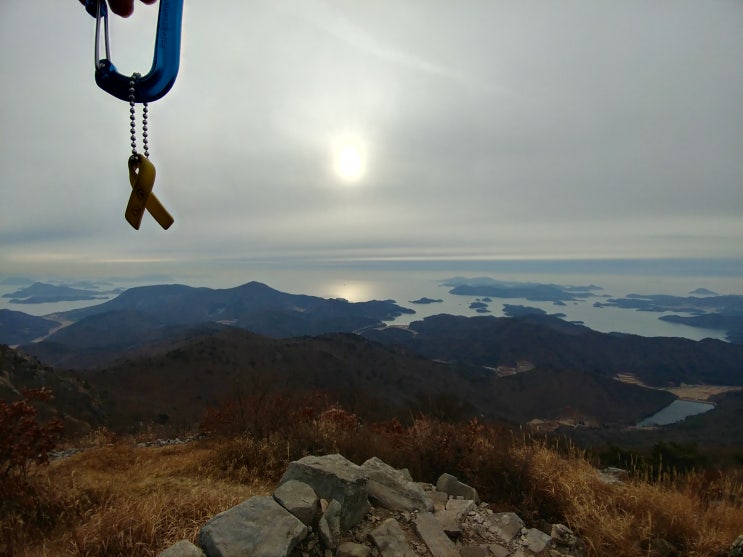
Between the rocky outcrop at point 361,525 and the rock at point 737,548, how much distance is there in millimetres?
1306

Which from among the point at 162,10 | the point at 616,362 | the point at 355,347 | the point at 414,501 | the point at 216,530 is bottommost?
the point at 616,362

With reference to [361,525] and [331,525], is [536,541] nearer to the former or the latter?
[361,525]

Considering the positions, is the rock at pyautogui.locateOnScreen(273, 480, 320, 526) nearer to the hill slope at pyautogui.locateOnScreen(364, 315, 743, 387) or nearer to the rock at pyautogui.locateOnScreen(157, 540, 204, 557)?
the rock at pyautogui.locateOnScreen(157, 540, 204, 557)

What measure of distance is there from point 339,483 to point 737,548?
383 centimetres

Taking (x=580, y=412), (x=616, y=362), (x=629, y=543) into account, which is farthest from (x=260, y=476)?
(x=616, y=362)

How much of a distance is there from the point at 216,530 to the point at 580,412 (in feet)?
314

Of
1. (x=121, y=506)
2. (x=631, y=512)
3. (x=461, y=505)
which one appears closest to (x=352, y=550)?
(x=461, y=505)

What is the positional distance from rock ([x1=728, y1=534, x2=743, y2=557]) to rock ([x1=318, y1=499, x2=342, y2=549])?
12.2ft

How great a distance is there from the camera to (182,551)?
272cm

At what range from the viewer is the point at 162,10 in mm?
1948

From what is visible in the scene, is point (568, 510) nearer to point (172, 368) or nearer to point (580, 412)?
point (172, 368)

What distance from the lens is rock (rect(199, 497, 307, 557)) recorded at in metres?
2.80

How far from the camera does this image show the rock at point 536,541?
3.76 metres

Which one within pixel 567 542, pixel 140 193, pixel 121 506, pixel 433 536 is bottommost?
pixel 567 542
